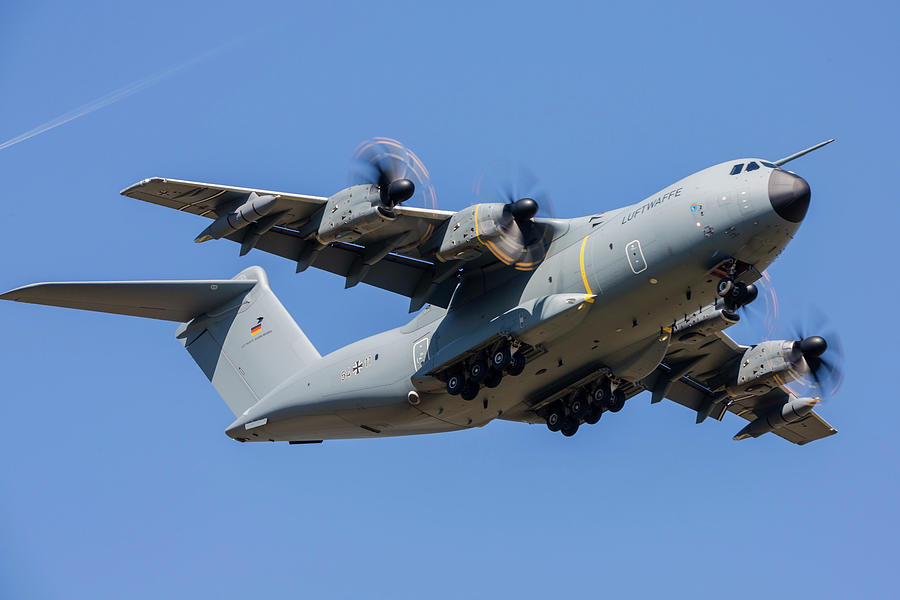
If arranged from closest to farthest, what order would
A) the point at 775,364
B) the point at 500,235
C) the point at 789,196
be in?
1. the point at 789,196
2. the point at 500,235
3. the point at 775,364

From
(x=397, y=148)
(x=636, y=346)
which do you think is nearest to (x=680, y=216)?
(x=636, y=346)

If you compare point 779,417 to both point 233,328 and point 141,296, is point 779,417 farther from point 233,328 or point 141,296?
point 141,296

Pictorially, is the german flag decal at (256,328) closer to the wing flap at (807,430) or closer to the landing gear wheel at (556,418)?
the landing gear wheel at (556,418)

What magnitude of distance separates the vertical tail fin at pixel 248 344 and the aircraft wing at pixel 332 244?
2015 millimetres

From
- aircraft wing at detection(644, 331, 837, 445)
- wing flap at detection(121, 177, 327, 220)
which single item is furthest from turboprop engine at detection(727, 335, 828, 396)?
wing flap at detection(121, 177, 327, 220)

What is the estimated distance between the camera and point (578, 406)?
14.6 meters

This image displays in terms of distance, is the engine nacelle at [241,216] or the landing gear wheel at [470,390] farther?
the landing gear wheel at [470,390]

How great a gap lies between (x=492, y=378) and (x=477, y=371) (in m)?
0.20

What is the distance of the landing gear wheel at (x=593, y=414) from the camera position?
14438 mm

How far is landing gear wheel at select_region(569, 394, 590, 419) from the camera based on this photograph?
47.6ft

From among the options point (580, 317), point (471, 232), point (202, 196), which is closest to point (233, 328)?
point (202, 196)

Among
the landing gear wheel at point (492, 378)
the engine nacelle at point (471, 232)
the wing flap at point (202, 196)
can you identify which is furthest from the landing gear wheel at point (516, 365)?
the wing flap at point (202, 196)

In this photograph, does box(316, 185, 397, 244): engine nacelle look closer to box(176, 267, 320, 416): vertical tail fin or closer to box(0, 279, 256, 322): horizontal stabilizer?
box(176, 267, 320, 416): vertical tail fin

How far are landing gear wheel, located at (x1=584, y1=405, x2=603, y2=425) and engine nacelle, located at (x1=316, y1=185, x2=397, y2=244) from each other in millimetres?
3759
